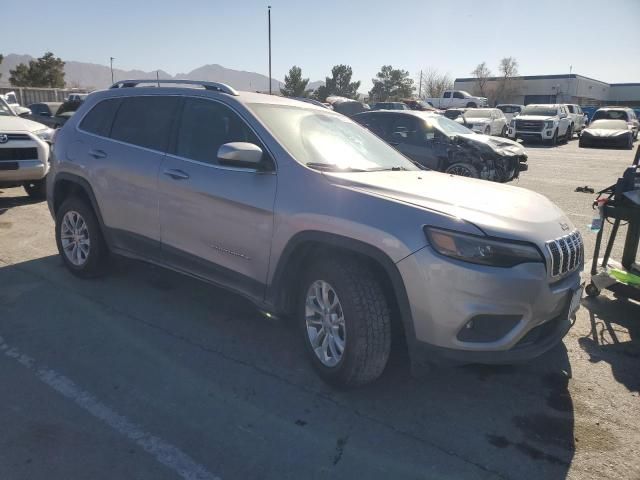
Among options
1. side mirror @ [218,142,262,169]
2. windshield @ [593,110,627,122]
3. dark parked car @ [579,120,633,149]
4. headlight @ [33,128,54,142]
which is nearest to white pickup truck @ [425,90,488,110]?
windshield @ [593,110,627,122]

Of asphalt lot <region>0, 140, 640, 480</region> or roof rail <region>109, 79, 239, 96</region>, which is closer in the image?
asphalt lot <region>0, 140, 640, 480</region>

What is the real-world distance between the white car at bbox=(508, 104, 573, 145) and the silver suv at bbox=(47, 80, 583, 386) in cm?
2140

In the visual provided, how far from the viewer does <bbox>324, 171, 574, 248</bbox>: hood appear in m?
2.76

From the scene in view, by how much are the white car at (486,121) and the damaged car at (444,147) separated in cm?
981

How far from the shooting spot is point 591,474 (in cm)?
250

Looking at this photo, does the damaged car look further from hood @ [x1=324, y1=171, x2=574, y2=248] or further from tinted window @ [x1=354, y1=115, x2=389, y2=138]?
hood @ [x1=324, y1=171, x2=574, y2=248]

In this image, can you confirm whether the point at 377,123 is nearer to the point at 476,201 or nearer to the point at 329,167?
the point at 329,167

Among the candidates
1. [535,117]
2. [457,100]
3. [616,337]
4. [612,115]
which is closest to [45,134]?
[616,337]

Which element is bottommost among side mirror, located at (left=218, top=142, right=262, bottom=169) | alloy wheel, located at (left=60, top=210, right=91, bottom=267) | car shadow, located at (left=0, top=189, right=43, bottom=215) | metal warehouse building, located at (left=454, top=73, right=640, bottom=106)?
car shadow, located at (left=0, top=189, right=43, bottom=215)

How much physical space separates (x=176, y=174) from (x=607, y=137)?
22.8 metres

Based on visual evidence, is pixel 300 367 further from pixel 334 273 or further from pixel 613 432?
pixel 613 432

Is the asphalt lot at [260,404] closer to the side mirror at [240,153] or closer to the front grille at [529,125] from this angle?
the side mirror at [240,153]

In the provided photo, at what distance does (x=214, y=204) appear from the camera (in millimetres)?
3604

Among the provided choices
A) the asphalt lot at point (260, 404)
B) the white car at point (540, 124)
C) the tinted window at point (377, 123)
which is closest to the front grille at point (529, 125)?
the white car at point (540, 124)
